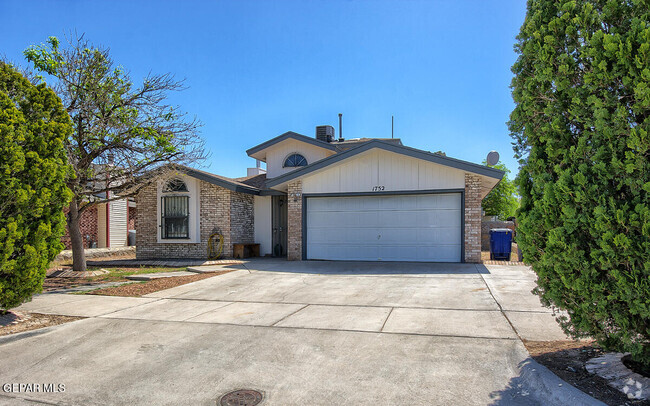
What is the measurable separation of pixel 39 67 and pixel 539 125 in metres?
11.2

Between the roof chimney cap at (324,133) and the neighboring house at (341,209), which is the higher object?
the roof chimney cap at (324,133)

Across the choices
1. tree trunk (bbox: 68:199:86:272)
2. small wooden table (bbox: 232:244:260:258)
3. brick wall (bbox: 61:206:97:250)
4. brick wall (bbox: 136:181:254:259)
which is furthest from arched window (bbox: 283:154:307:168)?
brick wall (bbox: 61:206:97:250)

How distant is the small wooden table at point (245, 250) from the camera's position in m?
15.1

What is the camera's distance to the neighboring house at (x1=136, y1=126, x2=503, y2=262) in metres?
12.3

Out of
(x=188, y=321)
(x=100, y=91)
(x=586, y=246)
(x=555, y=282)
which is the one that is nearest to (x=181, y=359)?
(x=188, y=321)

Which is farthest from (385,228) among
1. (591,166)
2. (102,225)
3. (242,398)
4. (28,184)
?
(102,225)

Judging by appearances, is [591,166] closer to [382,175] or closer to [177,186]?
[382,175]

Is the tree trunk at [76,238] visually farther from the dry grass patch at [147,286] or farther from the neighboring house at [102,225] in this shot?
the neighboring house at [102,225]

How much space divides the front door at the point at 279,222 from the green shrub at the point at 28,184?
10.2m

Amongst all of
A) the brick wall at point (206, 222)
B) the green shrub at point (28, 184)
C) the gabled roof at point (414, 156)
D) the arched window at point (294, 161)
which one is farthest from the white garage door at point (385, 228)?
the green shrub at point (28, 184)

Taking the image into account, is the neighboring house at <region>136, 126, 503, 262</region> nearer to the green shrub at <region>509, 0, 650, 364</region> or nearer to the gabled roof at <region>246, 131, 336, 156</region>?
the gabled roof at <region>246, 131, 336, 156</region>

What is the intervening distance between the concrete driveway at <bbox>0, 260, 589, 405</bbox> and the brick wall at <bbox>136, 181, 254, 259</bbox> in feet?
22.2

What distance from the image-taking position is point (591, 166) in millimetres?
3354

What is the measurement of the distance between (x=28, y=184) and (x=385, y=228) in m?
9.67
